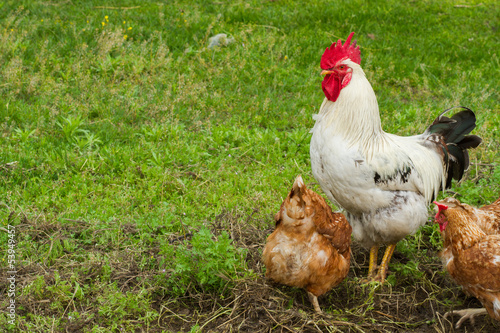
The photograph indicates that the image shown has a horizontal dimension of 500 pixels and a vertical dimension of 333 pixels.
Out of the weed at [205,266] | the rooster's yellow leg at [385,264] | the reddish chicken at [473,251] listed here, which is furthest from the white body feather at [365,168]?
the weed at [205,266]

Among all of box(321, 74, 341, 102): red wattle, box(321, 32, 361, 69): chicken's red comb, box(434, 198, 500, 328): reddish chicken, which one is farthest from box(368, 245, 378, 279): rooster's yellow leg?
box(321, 32, 361, 69): chicken's red comb

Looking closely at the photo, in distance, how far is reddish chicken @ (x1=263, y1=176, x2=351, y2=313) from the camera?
3648 mm

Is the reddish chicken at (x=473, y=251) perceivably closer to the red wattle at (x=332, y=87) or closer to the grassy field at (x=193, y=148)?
the grassy field at (x=193, y=148)

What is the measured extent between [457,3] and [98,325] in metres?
11.6

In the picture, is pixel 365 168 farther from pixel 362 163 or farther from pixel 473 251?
pixel 473 251

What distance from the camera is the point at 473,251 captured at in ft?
11.8

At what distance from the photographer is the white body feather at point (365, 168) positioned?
402 centimetres

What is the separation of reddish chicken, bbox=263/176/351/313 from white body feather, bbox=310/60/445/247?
41 centimetres

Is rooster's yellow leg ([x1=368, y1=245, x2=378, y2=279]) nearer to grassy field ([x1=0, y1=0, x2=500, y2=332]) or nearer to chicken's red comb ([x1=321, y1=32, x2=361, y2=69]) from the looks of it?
grassy field ([x1=0, y1=0, x2=500, y2=332])

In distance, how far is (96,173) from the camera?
5.75 m

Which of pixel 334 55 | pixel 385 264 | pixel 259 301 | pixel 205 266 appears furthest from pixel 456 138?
pixel 205 266

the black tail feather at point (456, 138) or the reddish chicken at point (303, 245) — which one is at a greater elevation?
the black tail feather at point (456, 138)

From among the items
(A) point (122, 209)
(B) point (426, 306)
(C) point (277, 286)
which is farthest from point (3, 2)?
(B) point (426, 306)

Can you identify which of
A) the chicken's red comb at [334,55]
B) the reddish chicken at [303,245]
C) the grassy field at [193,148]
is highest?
the chicken's red comb at [334,55]
